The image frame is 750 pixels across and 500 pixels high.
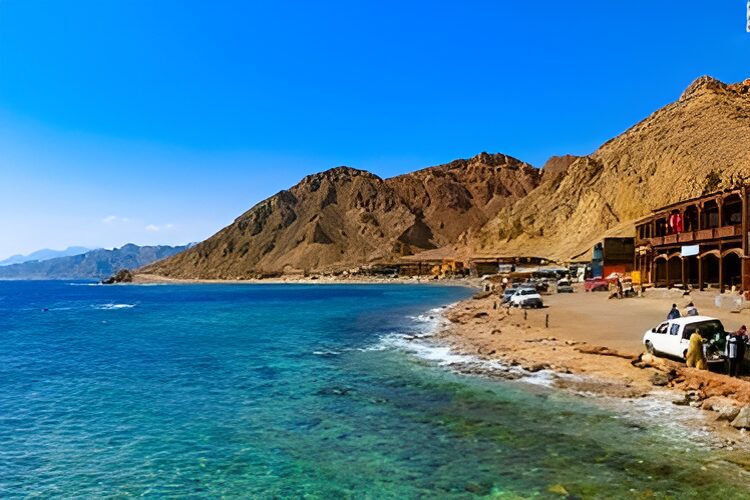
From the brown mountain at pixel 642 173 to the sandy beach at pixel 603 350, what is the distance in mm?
58422

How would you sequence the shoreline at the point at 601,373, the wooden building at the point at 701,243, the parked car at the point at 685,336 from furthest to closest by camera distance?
the wooden building at the point at 701,243 → the parked car at the point at 685,336 → the shoreline at the point at 601,373

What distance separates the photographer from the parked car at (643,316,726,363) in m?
16.8

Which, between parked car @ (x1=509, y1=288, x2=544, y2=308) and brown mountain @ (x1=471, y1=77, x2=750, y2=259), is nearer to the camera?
parked car @ (x1=509, y1=288, x2=544, y2=308)

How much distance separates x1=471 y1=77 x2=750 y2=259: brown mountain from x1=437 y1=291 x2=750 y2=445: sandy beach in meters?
58.4

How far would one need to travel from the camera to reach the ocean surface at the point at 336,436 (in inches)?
424

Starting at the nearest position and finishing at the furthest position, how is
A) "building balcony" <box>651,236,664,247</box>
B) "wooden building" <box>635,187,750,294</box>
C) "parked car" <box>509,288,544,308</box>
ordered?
1. "wooden building" <box>635,187,750,294</box>
2. "parked car" <box>509,288,544,308</box>
3. "building balcony" <box>651,236,664,247</box>

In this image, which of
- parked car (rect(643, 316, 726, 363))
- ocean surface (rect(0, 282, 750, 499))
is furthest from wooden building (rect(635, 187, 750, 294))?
ocean surface (rect(0, 282, 750, 499))

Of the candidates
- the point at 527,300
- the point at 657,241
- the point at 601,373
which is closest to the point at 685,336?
the point at 601,373

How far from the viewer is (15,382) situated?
23.4 metres

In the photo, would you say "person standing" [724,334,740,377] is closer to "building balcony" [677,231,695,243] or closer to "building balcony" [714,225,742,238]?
"building balcony" [714,225,742,238]

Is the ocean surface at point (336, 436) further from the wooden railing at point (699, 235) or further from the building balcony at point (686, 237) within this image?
the building balcony at point (686, 237)

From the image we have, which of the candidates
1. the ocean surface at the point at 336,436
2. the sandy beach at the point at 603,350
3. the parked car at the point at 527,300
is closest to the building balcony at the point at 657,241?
the sandy beach at the point at 603,350

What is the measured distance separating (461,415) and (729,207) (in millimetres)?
40290

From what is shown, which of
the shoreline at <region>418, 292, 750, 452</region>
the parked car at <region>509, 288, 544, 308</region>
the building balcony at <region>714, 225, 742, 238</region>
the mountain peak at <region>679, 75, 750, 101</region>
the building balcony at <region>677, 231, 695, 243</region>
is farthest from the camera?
the mountain peak at <region>679, 75, 750, 101</region>
